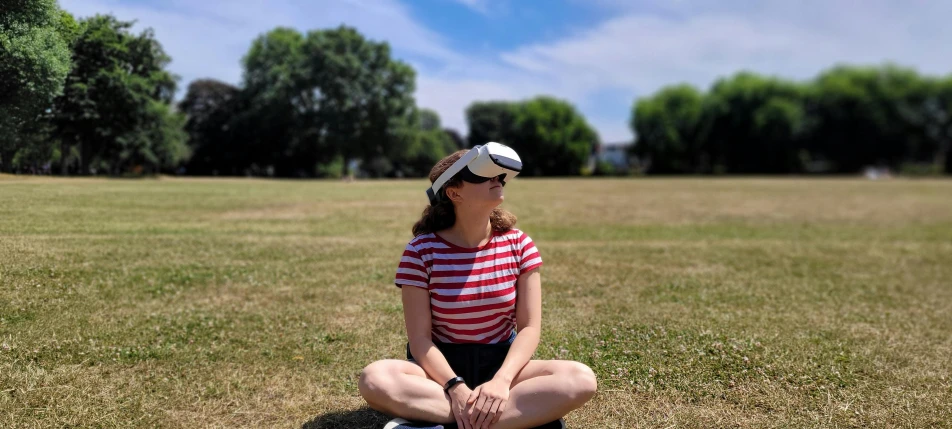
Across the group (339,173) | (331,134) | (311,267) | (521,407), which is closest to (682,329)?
(521,407)

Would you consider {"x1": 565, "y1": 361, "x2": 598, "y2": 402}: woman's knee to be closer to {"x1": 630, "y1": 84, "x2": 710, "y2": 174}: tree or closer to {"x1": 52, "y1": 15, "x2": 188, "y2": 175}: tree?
{"x1": 52, "y1": 15, "x2": 188, "y2": 175}: tree

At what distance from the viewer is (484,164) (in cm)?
356

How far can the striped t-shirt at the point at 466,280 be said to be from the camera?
368 centimetres

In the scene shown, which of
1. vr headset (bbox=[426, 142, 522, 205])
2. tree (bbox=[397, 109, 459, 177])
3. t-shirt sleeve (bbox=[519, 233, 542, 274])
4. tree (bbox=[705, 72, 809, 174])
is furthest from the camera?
tree (bbox=[705, 72, 809, 174])

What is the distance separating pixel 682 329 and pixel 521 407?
371cm

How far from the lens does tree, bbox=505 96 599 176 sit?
3369 inches

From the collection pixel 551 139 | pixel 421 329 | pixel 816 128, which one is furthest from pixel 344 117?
pixel 816 128

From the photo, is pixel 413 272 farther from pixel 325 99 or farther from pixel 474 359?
pixel 325 99

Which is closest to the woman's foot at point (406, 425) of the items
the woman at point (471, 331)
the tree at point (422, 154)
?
the woman at point (471, 331)

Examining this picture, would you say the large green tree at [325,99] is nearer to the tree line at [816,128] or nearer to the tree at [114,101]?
the tree at [114,101]

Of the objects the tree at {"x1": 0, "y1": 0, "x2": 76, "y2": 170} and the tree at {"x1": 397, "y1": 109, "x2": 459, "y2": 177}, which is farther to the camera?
the tree at {"x1": 397, "y1": 109, "x2": 459, "y2": 177}

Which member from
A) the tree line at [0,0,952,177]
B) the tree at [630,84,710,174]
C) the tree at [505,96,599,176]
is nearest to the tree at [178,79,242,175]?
the tree line at [0,0,952,177]

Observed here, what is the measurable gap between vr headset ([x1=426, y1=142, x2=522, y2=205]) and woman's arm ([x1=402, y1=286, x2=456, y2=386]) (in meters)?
0.64

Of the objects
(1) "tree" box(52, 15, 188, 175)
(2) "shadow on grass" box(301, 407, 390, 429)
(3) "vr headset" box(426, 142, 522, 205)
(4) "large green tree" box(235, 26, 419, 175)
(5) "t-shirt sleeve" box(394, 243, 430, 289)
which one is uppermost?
(4) "large green tree" box(235, 26, 419, 175)
